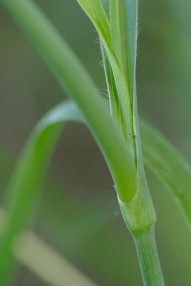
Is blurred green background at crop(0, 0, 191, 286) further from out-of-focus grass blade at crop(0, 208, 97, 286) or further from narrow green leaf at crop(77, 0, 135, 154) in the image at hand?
narrow green leaf at crop(77, 0, 135, 154)

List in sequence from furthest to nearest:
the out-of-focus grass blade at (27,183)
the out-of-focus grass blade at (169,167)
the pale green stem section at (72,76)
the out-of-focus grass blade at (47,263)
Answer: the out-of-focus grass blade at (47,263) → the out-of-focus grass blade at (27,183) → the out-of-focus grass blade at (169,167) → the pale green stem section at (72,76)

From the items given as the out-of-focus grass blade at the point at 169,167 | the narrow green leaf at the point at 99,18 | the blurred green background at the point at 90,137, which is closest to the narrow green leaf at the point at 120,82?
the narrow green leaf at the point at 99,18

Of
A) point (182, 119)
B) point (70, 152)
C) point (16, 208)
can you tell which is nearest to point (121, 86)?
point (16, 208)

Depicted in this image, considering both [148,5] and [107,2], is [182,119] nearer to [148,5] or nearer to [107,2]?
[148,5]

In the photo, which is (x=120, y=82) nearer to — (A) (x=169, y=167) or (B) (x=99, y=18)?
(B) (x=99, y=18)

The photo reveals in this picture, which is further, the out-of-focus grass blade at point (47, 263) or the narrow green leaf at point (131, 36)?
the out-of-focus grass blade at point (47, 263)

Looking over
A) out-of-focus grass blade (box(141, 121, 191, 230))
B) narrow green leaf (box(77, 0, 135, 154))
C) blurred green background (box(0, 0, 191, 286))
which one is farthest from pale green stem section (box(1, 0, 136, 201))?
blurred green background (box(0, 0, 191, 286))

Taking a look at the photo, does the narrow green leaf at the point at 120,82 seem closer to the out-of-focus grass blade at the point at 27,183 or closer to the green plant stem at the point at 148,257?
the green plant stem at the point at 148,257
